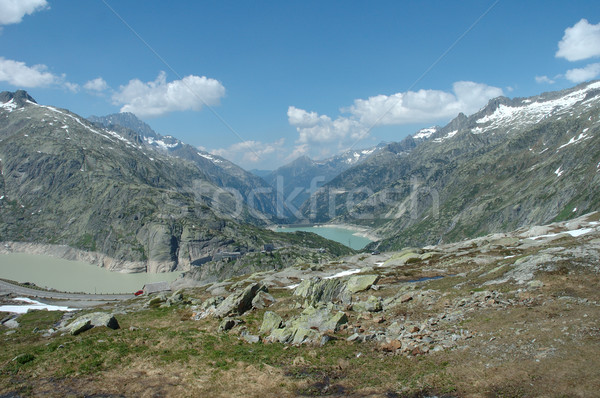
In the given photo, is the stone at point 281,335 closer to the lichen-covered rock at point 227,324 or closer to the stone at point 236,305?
the lichen-covered rock at point 227,324

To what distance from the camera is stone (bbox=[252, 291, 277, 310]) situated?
4439cm

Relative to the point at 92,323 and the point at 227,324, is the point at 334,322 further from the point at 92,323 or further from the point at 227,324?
the point at 92,323

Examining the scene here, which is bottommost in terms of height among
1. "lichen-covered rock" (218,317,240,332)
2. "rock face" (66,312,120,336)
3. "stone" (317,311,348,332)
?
"lichen-covered rock" (218,317,240,332)

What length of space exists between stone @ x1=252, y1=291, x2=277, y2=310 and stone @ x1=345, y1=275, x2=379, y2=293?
1084 cm

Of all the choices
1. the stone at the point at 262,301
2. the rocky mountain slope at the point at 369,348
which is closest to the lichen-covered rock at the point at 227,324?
the rocky mountain slope at the point at 369,348

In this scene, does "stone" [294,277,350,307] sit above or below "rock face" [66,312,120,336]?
below

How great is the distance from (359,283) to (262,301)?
567 inches

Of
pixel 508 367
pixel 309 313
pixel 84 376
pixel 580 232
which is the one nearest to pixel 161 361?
pixel 84 376

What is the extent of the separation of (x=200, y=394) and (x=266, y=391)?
168 inches

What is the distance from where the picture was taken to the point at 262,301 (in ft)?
149

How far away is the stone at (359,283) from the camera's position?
48.7 m

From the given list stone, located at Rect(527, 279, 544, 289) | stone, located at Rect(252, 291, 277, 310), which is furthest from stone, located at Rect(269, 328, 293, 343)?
stone, located at Rect(527, 279, 544, 289)

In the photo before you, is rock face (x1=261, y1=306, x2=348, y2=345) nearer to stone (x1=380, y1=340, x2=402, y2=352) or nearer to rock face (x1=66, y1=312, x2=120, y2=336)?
stone (x1=380, y1=340, x2=402, y2=352)

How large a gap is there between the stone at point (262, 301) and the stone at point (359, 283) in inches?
427
